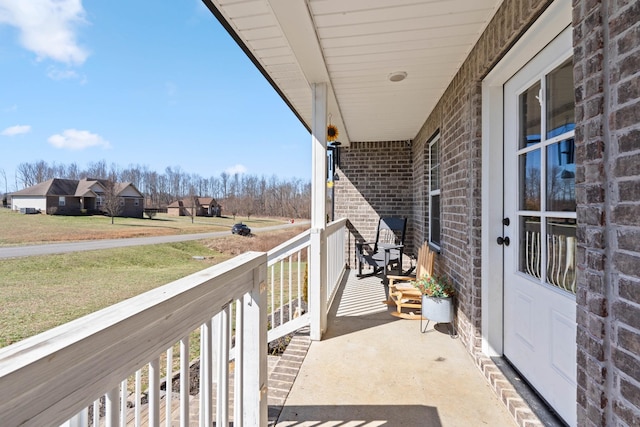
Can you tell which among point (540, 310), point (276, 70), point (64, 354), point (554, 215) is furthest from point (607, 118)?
point (276, 70)

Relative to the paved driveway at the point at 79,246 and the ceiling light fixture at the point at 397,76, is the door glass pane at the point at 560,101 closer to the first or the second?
the ceiling light fixture at the point at 397,76

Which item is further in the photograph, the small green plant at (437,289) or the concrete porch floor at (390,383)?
the small green plant at (437,289)

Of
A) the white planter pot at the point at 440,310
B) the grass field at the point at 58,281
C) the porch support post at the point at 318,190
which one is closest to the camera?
the grass field at the point at 58,281

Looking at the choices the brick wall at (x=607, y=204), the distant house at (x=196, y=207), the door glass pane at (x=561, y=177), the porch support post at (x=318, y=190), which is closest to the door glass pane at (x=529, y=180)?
the door glass pane at (x=561, y=177)

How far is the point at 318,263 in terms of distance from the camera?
284cm

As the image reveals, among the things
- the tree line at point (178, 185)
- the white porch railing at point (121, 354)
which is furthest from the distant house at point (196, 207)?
the white porch railing at point (121, 354)

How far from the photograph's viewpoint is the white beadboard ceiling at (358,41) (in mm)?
1898

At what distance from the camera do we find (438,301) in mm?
2736

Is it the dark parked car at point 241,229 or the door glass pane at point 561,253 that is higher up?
the door glass pane at point 561,253

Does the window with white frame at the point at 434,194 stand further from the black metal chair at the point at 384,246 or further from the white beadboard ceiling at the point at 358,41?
the white beadboard ceiling at the point at 358,41

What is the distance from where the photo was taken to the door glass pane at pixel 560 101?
1.57 metres

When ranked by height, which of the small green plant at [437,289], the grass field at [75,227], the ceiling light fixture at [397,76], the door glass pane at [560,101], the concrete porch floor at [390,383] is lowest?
the concrete porch floor at [390,383]

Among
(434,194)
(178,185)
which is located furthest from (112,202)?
(434,194)

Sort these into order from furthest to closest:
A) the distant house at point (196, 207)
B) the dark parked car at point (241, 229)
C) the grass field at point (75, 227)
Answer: the dark parked car at point (241, 229)
the distant house at point (196, 207)
the grass field at point (75, 227)
